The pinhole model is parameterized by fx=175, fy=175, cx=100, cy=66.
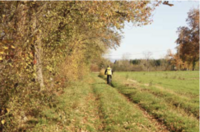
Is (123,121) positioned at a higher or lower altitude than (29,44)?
lower

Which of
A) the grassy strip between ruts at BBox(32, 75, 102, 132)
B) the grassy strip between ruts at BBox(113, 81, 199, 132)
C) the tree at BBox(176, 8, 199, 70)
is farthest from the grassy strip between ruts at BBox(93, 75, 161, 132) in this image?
the tree at BBox(176, 8, 199, 70)

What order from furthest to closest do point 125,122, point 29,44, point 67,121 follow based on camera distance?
point 125,122, point 67,121, point 29,44

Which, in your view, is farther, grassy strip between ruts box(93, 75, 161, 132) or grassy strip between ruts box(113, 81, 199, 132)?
grassy strip between ruts box(113, 81, 199, 132)

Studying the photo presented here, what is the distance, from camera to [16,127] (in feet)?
20.0

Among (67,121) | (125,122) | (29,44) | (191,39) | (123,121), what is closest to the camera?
(29,44)

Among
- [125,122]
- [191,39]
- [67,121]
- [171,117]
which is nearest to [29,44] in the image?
[67,121]

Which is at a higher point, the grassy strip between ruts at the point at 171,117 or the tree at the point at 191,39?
the tree at the point at 191,39

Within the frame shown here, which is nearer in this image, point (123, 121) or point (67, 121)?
point (67, 121)

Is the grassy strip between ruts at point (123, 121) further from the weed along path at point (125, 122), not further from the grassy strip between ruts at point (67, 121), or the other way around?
the grassy strip between ruts at point (67, 121)

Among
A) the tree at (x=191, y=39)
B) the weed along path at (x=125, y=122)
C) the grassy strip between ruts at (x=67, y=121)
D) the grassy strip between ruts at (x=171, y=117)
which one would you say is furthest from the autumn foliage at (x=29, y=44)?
the tree at (x=191, y=39)

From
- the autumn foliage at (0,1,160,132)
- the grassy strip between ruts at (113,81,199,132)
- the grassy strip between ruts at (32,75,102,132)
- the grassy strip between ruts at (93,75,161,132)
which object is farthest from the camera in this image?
the grassy strip between ruts at (113,81,199,132)

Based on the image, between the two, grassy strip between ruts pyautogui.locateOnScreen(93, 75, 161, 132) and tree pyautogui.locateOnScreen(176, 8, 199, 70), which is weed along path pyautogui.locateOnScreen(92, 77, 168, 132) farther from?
tree pyautogui.locateOnScreen(176, 8, 199, 70)

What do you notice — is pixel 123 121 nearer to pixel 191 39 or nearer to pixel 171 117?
pixel 171 117

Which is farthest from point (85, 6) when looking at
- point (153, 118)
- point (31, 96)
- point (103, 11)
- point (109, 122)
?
point (153, 118)
